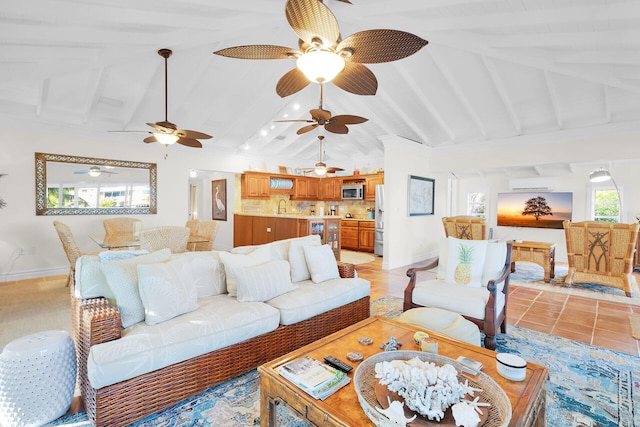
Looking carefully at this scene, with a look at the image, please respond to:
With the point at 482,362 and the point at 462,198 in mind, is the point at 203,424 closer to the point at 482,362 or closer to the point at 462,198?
the point at 482,362

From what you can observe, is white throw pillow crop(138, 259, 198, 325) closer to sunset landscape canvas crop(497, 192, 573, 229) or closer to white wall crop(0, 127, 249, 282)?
white wall crop(0, 127, 249, 282)

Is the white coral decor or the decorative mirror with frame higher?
the decorative mirror with frame

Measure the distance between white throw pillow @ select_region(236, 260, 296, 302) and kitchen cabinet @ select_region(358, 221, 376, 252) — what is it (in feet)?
17.8

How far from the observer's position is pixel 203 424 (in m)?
1.75

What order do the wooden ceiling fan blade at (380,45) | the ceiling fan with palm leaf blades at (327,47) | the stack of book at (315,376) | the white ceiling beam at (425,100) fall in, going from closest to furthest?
the stack of book at (315,376)
the ceiling fan with palm leaf blades at (327,47)
the wooden ceiling fan blade at (380,45)
the white ceiling beam at (425,100)

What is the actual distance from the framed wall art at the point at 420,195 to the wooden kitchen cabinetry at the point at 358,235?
4.79 feet

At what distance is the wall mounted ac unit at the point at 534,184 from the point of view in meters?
7.20

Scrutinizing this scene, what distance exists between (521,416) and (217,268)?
7.52 ft

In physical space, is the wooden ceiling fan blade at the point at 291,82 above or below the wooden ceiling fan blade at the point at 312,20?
above

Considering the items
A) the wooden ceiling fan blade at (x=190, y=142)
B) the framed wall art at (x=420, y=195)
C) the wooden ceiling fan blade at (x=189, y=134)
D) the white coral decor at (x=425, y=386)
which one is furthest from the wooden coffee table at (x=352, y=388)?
the framed wall art at (x=420, y=195)

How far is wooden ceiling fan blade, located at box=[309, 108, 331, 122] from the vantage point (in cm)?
385

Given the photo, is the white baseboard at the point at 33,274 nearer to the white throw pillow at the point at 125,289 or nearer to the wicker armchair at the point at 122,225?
the wicker armchair at the point at 122,225

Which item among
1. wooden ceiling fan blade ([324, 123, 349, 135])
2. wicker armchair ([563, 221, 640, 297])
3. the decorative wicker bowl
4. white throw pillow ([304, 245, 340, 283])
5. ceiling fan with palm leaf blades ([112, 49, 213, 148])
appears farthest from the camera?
wicker armchair ([563, 221, 640, 297])

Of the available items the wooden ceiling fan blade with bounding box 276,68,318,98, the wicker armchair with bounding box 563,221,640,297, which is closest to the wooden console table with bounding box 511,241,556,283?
the wicker armchair with bounding box 563,221,640,297
